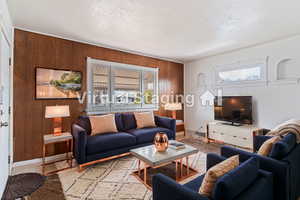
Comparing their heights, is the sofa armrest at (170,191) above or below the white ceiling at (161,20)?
below

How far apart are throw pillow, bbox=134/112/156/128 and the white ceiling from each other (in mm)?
1737

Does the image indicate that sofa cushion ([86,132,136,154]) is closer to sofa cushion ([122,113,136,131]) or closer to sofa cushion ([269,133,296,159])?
sofa cushion ([122,113,136,131])

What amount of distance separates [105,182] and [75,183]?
1.41ft

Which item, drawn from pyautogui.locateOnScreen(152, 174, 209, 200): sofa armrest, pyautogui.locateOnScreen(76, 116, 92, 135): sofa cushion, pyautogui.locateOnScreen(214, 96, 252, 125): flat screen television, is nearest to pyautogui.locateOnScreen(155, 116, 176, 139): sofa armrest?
pyautogui.locateOnScreen(214, 96, 252, 125): flat screen television

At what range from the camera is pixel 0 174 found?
1.88 m

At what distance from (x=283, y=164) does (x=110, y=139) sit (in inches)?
97.6

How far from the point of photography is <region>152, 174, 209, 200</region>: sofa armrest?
40.3 inches

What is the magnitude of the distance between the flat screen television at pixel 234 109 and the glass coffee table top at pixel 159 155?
7.06 feet

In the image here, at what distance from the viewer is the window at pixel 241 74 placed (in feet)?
12.3

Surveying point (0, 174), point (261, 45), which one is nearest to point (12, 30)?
point (0, 174)

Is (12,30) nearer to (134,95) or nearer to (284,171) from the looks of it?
(134,95)

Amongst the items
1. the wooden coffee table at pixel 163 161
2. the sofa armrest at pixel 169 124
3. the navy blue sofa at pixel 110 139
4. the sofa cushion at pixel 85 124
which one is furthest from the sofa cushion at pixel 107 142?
the sofa armrest at pixel 169 124

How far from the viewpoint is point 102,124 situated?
319cm

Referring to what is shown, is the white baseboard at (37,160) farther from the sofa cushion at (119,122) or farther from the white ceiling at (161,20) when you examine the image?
the white ceiling at (161,20)
